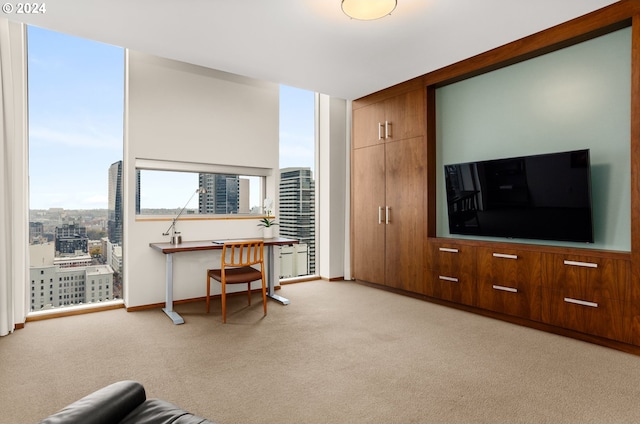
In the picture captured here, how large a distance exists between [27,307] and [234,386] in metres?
2.68

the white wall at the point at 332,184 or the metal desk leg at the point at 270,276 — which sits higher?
the white wall at the point at 332,184

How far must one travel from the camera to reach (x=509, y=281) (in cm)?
347

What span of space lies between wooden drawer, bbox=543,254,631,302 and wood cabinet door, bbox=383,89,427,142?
2.03m

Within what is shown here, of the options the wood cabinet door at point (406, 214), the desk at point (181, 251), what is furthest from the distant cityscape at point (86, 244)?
the wood cabinet door at point (406, 214)

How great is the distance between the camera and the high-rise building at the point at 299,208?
5.29 m

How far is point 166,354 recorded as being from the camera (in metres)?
2.78

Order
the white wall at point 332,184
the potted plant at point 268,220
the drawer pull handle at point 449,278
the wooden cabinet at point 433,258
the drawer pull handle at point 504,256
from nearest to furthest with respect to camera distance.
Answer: the wooden cabinet at point 433,258
the drawer pull handle at point 504,256
the drawer pull handle at point 449,278
the potted plant at point 268,220
the white wall at point 332,184

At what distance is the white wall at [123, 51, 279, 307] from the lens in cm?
398

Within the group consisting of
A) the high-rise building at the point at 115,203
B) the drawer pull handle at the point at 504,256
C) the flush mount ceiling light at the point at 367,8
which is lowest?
the drawer pull handle at the point at 504,256

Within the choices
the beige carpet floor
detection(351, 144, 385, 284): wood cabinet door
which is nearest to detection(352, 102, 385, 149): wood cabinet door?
detection(351, 144, 385, 284): wood cabinet door

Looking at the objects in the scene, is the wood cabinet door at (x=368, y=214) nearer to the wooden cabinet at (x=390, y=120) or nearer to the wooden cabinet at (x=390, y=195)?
the wooden cabinet at (x=390, y=195)

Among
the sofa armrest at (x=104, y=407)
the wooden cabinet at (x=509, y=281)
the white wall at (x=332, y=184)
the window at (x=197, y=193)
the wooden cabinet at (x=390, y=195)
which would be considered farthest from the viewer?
the white wall at (x=332, y=184)

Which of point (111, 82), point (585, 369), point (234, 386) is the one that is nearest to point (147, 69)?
point (111, 82)

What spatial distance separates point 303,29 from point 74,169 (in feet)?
9.20
